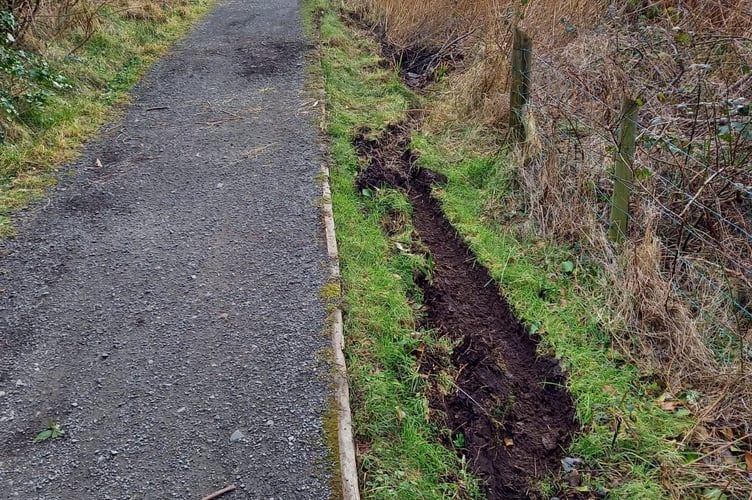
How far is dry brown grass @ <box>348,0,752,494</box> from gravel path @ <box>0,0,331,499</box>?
1992mm

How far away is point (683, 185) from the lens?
4105 mm

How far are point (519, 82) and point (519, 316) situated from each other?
249 centimetres

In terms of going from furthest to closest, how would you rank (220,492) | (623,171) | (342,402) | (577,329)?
1. (623,171)
2. (577,329)
3. (342,402)
4. (220,492)

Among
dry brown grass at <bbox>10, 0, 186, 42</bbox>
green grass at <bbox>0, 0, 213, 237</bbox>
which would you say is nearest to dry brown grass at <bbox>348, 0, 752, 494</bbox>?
green grass at <bbox>0, 0, 213, 237</bbox>

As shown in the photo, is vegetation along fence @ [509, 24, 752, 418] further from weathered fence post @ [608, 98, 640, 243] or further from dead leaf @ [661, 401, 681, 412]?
dead leaf @ [661, 401, 681, 412]

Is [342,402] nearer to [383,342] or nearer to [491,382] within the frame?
[383,342]

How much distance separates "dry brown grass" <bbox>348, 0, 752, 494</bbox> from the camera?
3.37 m

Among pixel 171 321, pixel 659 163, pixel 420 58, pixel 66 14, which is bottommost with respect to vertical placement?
pixel 171 321

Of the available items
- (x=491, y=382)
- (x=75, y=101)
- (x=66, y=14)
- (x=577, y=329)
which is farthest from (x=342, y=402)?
(x=66, y=14)

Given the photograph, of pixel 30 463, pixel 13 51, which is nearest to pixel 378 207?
pixel 30 463

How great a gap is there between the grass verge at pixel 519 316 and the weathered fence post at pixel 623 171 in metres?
0.34

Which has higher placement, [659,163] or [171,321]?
[659,163]

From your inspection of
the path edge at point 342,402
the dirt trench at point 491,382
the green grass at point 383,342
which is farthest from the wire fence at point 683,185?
A: the path edge at point 342,402

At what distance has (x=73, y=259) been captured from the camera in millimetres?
4188
